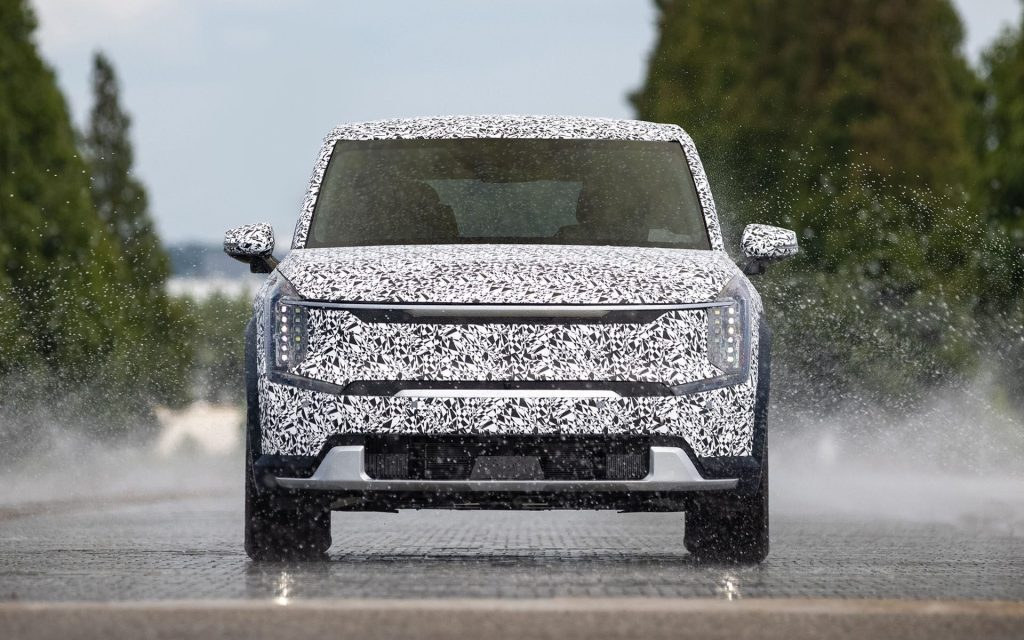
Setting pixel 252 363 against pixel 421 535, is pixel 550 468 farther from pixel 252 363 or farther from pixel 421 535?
pixel 421 535

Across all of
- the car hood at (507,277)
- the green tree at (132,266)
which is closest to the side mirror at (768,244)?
the car hood at (507,277)

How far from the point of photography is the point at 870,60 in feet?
155

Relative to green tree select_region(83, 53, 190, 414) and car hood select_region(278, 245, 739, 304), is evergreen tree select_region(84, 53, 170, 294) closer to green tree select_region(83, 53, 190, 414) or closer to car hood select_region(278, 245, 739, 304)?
green tree select_region(83, 53, 190, 414)

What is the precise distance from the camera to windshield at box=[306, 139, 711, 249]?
983cm

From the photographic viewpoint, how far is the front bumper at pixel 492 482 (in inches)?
337

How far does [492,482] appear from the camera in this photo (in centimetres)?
855

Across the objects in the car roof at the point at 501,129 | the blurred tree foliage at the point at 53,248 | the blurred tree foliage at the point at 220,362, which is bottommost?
the blurred tree foliage at the point at 220,362

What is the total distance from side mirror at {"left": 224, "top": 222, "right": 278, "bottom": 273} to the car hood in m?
0.49

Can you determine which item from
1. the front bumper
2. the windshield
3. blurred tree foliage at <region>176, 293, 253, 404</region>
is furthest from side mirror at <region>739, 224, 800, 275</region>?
blurred tree foliage at <region>176, 293, 253, 404</region>

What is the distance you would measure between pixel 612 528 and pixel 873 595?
5768 millimetres

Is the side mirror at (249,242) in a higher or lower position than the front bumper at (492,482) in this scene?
higher

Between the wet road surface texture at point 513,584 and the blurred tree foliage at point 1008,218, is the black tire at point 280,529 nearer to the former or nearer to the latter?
the wet road surface texture at point 513,584

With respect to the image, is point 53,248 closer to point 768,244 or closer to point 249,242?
point 249,242

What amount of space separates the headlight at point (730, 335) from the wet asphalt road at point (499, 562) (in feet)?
3.04
